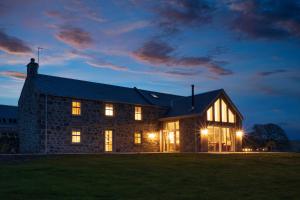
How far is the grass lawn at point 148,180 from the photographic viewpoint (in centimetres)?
1157

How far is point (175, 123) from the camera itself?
110 feet

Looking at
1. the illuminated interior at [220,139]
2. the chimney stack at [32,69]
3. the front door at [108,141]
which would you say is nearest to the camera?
the chimney stack at [32,69]

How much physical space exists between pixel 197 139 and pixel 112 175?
16647 millimetres

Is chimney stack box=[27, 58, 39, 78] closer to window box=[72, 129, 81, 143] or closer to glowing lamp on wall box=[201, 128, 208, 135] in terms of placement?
window box=[72, 129, 81, 143]

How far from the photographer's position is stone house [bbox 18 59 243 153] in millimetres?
28203

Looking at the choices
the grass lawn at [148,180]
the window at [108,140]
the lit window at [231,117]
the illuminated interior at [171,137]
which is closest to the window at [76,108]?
the window at [108,140]

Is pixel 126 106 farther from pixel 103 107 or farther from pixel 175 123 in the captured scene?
pixel 175 123

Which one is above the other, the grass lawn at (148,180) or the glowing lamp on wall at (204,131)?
the glowing lamp on wall at (204,131)

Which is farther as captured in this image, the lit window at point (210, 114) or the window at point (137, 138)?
the window at point (137, 138)

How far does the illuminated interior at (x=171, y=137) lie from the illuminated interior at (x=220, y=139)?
2914mm

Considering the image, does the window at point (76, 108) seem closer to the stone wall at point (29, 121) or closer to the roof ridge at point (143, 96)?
the stone wall at point (29, 121)

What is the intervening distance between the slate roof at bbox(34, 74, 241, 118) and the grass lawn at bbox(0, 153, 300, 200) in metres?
9.22

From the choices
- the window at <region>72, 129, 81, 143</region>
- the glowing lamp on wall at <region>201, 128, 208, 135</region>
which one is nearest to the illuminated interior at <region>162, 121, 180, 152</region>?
the glowing lamp on wall at <region>201, 128, 208, 135</region>

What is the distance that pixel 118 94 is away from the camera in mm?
34031
